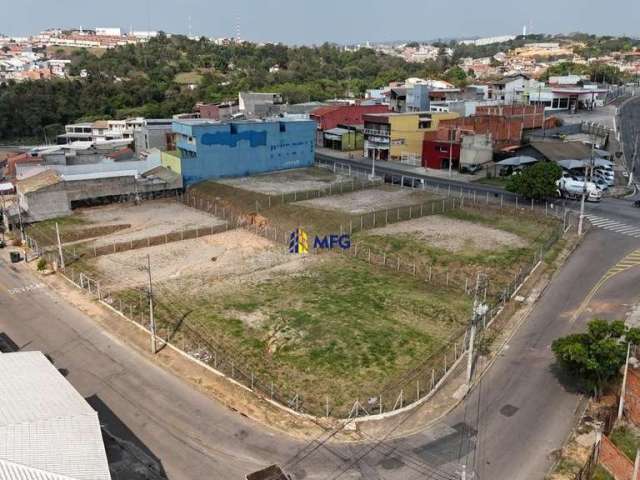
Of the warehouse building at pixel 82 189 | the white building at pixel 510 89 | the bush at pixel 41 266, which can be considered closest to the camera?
the bush at pixel 41 266

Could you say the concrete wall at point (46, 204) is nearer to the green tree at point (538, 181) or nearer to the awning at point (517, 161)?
the green tree at point (538, 181)

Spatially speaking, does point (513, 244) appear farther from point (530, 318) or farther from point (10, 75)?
point (10, 75)

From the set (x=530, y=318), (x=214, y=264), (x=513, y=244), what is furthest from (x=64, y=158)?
(x=530, y=318)

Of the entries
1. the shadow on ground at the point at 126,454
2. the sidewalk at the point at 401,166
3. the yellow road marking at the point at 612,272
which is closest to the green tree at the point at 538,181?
the sidewalk at the point at 401,166

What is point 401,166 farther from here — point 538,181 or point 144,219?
point 144,219

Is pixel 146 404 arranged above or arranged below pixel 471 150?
below

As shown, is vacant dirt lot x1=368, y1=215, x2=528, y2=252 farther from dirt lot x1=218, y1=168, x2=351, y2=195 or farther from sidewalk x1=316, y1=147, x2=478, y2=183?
sidewalk x1=316, y1=147, x2=478, y2=183
